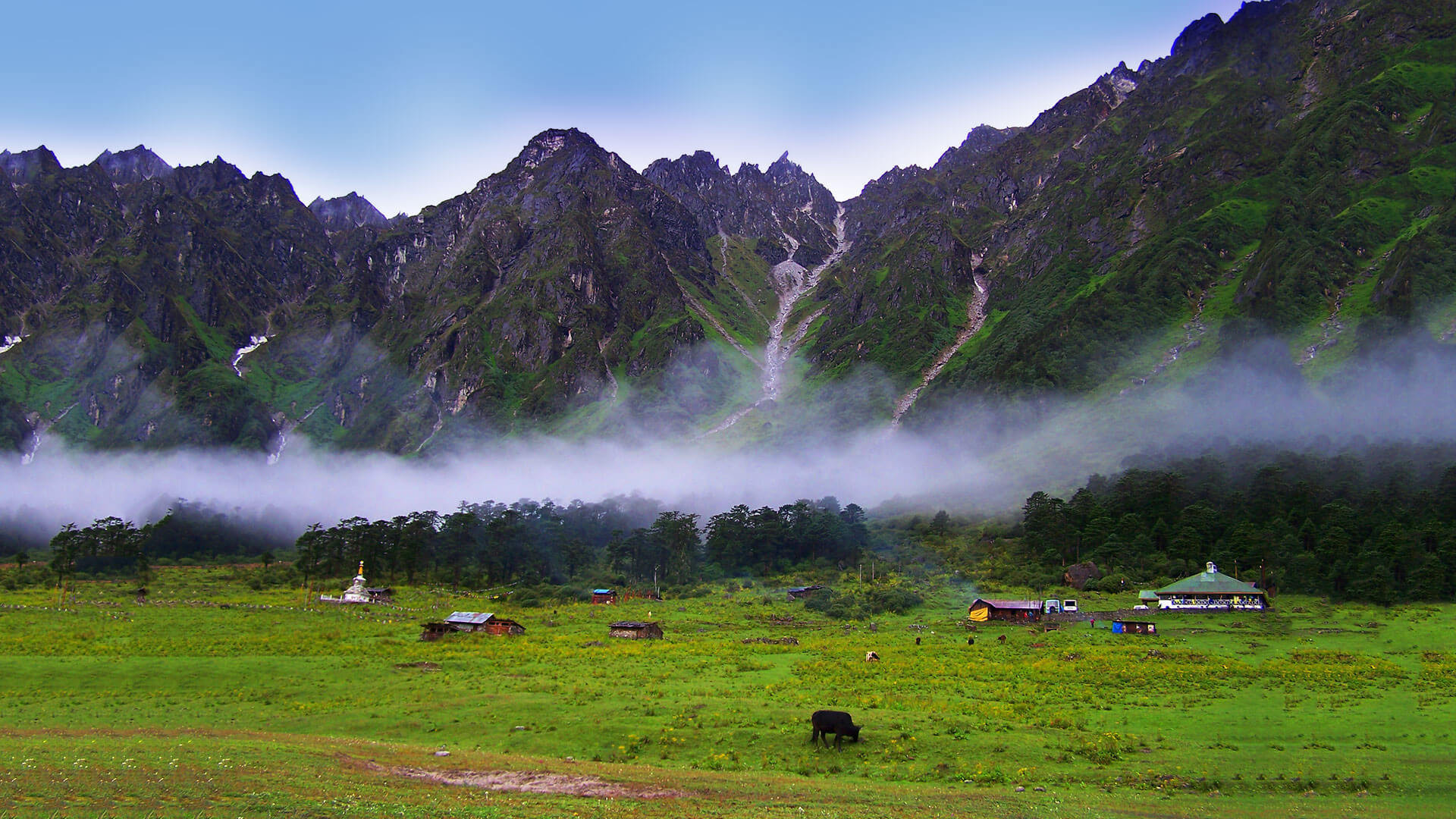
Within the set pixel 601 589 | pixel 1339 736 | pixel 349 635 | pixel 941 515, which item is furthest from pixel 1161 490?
pixel 349 635

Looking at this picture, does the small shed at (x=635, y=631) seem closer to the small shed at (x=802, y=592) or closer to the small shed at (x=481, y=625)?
the small shed at (x=481, y=625)

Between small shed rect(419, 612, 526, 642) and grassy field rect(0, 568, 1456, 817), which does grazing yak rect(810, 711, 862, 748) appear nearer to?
grassy field rect(0, 568, 1456, 817)

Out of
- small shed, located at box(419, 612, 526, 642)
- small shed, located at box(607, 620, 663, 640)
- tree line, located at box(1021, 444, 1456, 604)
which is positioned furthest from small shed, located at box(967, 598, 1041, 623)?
small shed, located at box(419, 612, 526, 642)

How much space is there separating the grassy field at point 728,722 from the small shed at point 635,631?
17.8 feet

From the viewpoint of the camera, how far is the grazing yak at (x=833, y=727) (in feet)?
112

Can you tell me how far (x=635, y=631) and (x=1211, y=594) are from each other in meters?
61.9

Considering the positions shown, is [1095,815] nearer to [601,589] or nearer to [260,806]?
[260,806]

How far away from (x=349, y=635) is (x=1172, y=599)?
84544 millimetres

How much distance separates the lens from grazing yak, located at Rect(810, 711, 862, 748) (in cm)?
3428

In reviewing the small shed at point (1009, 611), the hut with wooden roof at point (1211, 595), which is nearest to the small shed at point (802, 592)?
the small shed at point (1009, 611)

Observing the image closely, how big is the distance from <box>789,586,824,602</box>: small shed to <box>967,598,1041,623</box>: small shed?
27868mm

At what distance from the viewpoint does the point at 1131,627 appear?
7688cm

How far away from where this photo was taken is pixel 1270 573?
9662cm

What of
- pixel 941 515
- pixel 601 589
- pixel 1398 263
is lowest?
pixel 601 589
